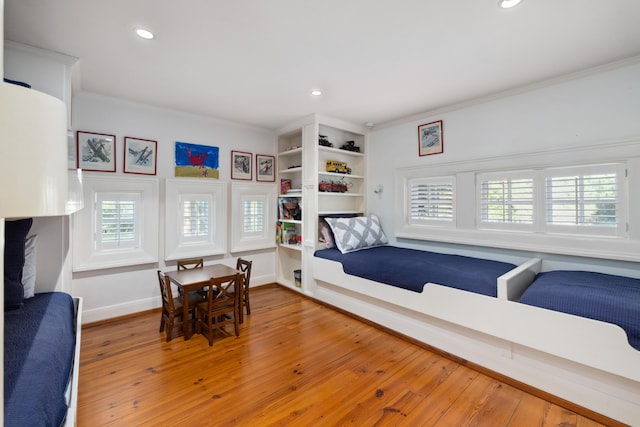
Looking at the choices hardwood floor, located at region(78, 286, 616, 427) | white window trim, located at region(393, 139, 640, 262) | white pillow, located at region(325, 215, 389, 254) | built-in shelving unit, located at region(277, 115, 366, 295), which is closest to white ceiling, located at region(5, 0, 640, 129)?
white window trim, located at region(393, 139, 640, 262)

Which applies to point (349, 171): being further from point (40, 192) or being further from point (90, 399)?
point (40, 192)

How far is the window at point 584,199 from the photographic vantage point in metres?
2.30

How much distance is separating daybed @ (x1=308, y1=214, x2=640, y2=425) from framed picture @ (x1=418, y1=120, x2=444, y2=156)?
1411 millimetres

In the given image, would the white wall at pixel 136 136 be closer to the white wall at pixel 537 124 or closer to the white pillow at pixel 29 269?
the white pillow at pixel 29 269

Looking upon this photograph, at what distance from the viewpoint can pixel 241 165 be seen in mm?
3971

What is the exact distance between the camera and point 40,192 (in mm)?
504

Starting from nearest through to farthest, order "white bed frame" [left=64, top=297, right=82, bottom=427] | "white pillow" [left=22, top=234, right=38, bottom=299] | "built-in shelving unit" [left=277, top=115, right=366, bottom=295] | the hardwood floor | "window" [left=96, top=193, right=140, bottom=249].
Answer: "white bed frame" [left=64, top=297, right=82, bottom=427] < the hardwood floor < "white pillow" [left=22, top=234, right=38, bottom=299] < "window" [left=96, top=193, right=140, bottom=249] < "built-in shelving unit" [left=277, top=115, right=366, bottom=295]

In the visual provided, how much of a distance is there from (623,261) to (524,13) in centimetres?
200

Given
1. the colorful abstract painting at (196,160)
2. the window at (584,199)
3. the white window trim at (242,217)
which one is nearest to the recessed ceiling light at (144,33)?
the colorful abstract painting at (196,160)

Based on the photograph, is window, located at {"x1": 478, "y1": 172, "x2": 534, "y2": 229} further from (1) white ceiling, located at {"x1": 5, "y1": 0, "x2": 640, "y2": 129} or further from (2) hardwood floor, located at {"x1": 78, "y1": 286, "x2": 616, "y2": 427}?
(2) hardwood floor, located at {"x1": 78, "y1": 286, "x2": 616, "y2": 427}

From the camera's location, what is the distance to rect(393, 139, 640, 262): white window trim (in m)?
2.20

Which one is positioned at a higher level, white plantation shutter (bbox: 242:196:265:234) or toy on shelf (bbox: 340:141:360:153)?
toy on shelf (bbox: 340:141:360:153)

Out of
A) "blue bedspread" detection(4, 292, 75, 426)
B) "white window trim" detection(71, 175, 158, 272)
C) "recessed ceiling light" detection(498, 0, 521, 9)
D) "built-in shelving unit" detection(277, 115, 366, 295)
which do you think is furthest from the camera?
"built-in shelving unit" detection(277, 115, 366, 295)

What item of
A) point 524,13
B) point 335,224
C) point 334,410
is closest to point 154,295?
point 335,224
